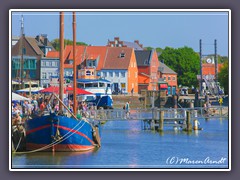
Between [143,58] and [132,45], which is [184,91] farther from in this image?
[132,45]

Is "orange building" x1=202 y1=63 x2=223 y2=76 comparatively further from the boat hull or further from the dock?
the boat hull

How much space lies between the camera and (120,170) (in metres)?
18.8

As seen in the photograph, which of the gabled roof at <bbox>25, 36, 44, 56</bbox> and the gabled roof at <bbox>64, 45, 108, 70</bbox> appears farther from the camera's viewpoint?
the gabled roof at <bbox>64, 45, 108, 70</bbox>

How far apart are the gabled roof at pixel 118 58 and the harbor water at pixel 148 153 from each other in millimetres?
2796

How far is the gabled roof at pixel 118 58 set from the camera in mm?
27672

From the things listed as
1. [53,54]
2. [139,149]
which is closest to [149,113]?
[53,54]

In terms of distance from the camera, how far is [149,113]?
39.8 metres

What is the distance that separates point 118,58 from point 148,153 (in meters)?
4.32

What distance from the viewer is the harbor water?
800 inches

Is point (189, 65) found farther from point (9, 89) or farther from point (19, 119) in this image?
point (9, 89)

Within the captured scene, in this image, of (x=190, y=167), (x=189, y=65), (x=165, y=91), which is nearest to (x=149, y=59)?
(x=189, y=65)

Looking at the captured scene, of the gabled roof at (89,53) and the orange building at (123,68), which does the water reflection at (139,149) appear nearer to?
the orange building at (123,68)

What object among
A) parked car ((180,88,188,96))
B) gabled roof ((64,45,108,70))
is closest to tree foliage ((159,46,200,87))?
gabled roof ((64,45,108,70))

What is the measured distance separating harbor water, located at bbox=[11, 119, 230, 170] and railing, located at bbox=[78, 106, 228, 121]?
0.51m
